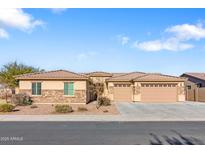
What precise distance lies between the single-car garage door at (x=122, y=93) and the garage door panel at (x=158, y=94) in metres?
1.98

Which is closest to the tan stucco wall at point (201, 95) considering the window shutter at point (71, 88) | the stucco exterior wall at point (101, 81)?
the stucco exterior wall at point (101, 81)

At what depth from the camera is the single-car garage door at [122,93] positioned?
39.4m

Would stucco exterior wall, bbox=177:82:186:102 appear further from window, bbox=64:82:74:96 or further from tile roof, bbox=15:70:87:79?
window, bbox=64:82:74:96

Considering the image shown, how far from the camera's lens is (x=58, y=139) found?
455 inches

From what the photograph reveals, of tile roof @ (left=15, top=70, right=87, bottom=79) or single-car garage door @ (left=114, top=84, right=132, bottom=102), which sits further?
single-car garage door @ (left=114, top=84, right=132, bottom=102)

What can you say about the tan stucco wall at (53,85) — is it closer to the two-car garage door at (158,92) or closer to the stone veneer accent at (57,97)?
the stone veneer accent at (57,97)

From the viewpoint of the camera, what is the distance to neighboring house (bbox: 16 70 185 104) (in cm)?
3162

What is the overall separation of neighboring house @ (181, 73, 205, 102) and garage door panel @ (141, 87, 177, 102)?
3571 mm

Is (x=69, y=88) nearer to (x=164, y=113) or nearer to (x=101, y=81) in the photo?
(x=164, y=113)

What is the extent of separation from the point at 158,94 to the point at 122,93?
4.53m

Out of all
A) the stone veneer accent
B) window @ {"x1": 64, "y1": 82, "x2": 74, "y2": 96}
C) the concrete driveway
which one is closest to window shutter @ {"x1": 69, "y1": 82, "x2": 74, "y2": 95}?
window @ {"x1": 64, "y1": 82, "x2": 74, "y2": 96}

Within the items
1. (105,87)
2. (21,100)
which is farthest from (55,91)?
(105,87)

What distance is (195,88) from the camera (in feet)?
136
